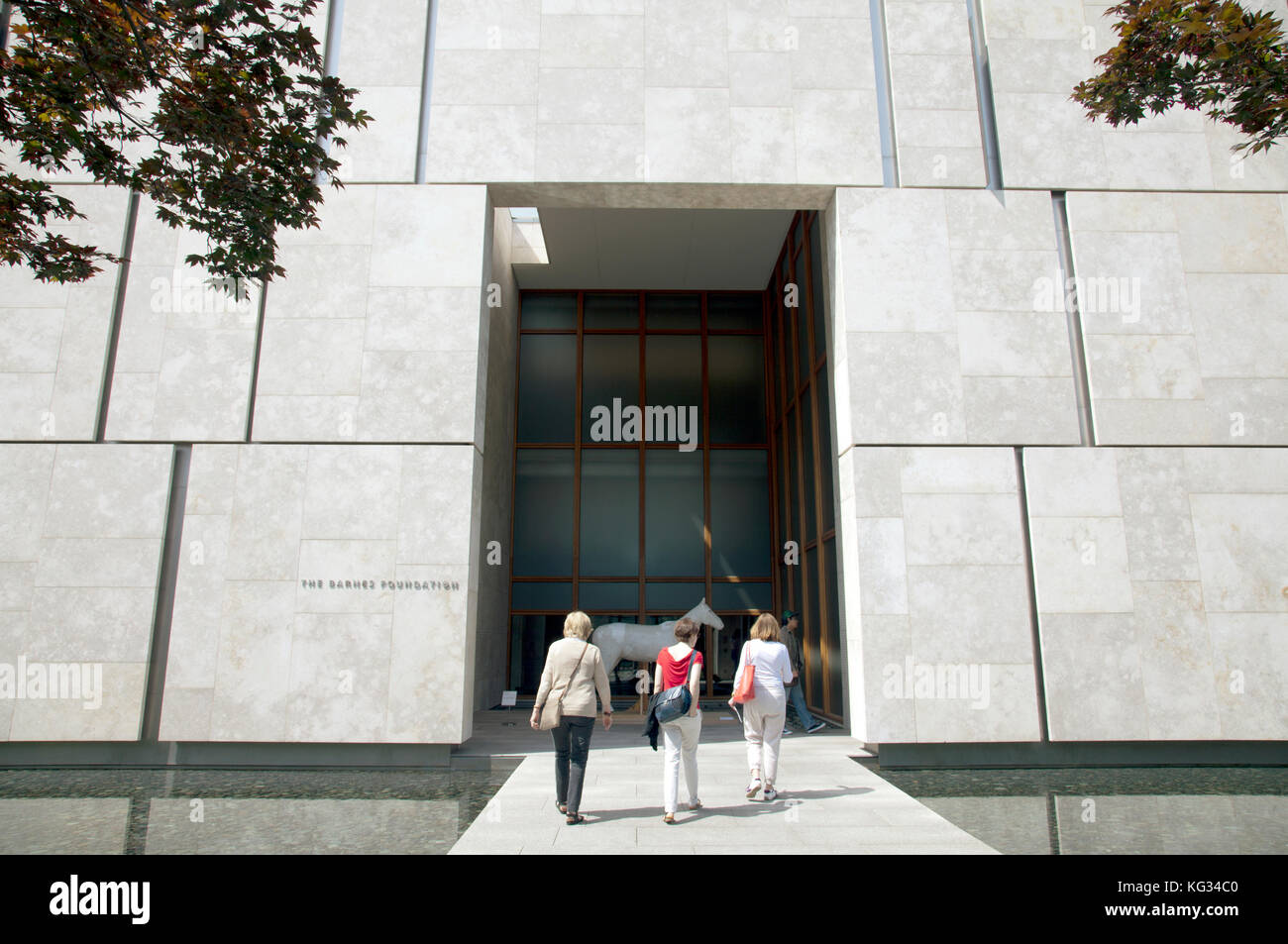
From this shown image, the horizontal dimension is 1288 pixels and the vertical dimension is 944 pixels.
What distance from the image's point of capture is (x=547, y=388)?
18.2 meters

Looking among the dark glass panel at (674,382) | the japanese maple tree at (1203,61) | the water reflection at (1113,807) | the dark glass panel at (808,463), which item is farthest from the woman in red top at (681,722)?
the dark glass panel at (674,382)

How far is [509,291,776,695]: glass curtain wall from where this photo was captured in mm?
17094

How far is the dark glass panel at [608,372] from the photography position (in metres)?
18.1

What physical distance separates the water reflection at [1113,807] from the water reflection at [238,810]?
4333mm

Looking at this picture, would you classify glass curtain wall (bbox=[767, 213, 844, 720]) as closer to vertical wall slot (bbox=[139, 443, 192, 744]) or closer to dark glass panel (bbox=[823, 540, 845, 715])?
dark glass panel (bbox=[823, 540, 845, 715])

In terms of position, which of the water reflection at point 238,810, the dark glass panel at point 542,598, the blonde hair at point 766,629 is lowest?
the water reflection at point 238,810

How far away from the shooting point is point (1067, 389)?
9852 millimetres

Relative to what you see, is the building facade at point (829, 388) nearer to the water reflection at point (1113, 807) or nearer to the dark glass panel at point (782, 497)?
the water reflection at point (1113, 807)

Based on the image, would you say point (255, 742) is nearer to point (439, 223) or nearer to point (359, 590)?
point (359, 590)

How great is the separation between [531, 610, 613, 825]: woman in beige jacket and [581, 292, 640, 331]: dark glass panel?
1293cm

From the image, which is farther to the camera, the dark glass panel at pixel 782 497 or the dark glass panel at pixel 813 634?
the dark glass panel at pixel 782 497

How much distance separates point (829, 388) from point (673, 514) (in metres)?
6.55

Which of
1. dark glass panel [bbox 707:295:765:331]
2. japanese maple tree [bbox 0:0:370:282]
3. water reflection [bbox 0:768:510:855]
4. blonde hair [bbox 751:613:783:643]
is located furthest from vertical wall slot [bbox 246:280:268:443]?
dark glass panel [bbox 707:295:765:331]

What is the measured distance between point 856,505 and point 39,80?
866 cm
